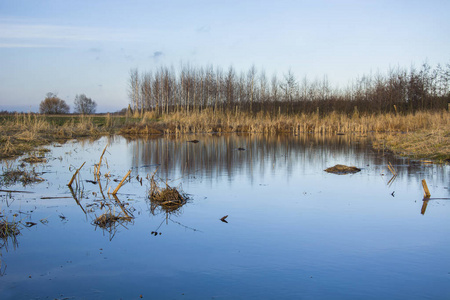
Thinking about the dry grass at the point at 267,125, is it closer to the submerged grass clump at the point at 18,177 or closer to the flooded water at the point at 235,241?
the submerged grass clump at the point at 18,177

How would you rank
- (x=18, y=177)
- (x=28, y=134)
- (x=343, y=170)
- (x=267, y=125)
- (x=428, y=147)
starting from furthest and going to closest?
(x=267, y=125) → (x=28, y=134) → (x=428, y=147) → (x=343, y=170) → (x=18, y=177)

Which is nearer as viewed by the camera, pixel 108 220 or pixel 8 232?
pixel 8 232

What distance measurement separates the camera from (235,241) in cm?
482

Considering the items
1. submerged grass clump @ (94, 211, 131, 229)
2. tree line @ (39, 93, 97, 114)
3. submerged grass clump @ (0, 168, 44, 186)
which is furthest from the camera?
tree line @ (39, 93, 97, 114)

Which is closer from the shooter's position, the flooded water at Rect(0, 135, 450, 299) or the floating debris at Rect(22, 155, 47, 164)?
the flooded water at Rect(0, 135, 450, 299)

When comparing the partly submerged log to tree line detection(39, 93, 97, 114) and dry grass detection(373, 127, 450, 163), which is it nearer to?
dry grass detection(373, 127, 450, 163)

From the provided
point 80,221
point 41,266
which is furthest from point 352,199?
point 41,266

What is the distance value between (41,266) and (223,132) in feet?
86.7

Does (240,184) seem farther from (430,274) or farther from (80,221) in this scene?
(430,274)

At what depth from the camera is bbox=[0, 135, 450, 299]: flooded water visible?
3586mm

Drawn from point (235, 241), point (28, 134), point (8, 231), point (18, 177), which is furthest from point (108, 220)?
point (28, 134)

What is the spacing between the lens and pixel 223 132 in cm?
3030

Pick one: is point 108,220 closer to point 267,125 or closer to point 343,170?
point 343,170

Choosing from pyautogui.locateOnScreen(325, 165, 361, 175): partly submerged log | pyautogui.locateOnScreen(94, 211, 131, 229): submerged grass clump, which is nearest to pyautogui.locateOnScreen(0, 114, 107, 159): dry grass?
pyautogui.locateOnScreen(94, 211, 131, 229): submerged grass clump
